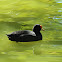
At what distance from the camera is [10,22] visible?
A: 32.4ft

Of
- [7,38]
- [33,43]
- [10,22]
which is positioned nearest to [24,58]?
[33,43]

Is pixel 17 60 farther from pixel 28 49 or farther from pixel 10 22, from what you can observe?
pixel 10 22

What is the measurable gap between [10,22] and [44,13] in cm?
224

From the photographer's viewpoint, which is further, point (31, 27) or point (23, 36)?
point (31, 27)

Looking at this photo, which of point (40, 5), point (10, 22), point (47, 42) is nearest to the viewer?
point (47, 42)

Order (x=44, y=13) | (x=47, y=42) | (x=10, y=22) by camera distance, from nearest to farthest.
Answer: (x=47, y=42)
(x=10, y=22)
(x=44, y=13)

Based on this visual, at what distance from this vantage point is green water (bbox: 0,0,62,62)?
639cm

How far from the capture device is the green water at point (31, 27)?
639 centimetres

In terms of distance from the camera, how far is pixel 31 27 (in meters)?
9.18

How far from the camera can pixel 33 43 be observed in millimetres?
7570

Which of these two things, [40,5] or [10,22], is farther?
[40,5]

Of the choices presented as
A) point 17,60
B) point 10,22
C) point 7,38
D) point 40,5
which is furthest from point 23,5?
point 17,60

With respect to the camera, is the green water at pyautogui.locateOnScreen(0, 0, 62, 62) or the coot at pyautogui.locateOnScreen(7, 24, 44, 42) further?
the coot at pyautogui.locateOnScreen(7, 24, 44, 42)

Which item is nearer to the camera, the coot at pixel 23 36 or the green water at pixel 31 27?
the green water at pixel 31 27
